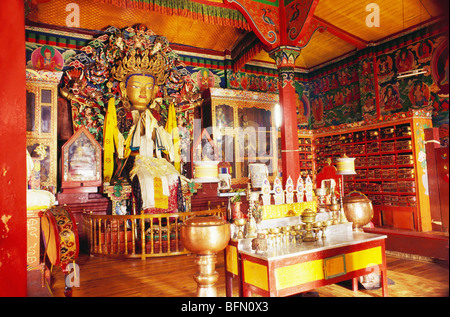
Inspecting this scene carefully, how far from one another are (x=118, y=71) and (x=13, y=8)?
14.9 feet

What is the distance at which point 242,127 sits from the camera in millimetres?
8656

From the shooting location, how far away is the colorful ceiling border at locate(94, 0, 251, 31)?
517 centimetres

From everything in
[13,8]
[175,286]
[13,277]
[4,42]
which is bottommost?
[175,286]

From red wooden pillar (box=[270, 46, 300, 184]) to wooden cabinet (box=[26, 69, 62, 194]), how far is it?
14.8ft

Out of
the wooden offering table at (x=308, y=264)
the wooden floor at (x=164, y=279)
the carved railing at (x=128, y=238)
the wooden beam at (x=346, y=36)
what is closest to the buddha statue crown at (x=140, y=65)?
the carved railing at (x=128, y=238)

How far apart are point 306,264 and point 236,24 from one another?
469cm

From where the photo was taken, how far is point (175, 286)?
3900mm

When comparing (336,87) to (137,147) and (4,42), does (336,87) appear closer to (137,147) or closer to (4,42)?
(137,147)

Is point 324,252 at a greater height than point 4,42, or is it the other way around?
point 4,42

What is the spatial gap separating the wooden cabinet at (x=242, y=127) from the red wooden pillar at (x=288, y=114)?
7.95ft

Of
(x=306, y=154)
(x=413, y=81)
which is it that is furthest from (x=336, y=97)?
(x=413, y=81)

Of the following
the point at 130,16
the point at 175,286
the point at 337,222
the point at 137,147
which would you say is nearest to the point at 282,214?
the point at 337,222

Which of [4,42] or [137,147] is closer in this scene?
[4,42]
